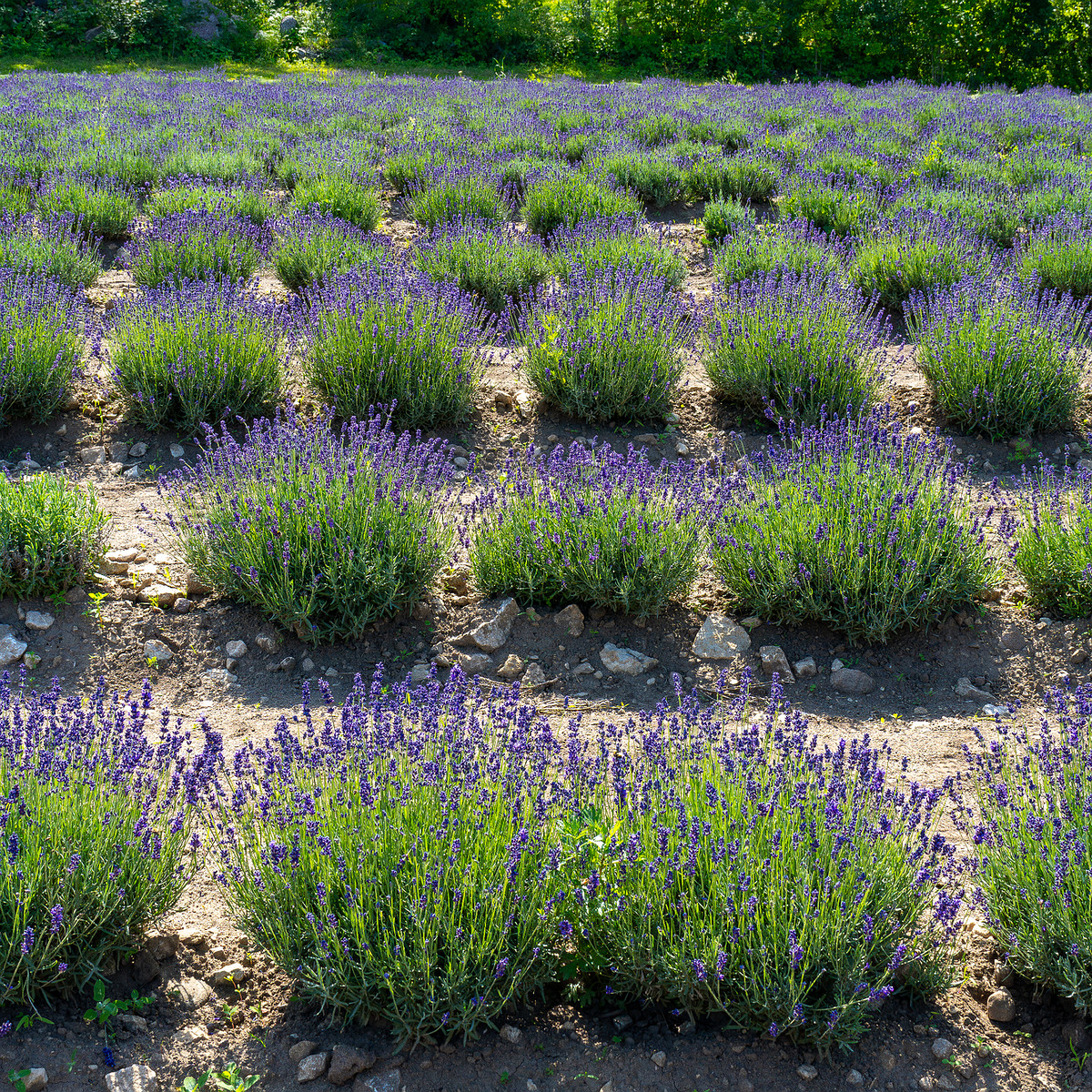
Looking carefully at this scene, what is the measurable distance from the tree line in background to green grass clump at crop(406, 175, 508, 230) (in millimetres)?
15818

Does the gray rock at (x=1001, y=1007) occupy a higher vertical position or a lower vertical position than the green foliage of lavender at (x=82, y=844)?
lower

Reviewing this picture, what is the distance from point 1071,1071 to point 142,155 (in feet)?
30.9

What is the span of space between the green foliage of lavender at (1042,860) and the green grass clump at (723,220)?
5425mm

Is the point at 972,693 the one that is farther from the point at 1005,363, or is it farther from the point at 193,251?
the point at 193,251

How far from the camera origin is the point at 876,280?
6.59 m

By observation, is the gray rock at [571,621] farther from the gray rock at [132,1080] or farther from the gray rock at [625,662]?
the gray rock at [132,1080]

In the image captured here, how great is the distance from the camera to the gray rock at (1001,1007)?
2.31 meters

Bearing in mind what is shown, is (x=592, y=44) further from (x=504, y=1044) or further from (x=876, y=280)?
(x=504, y=1044)

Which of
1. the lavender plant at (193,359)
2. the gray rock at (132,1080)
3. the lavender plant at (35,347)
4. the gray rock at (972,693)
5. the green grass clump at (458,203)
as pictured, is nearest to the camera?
the gray rock at (132,1080)

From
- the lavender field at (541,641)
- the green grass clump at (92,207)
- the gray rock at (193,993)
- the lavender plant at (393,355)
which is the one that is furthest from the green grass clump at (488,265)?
the gray rock at (193,993)

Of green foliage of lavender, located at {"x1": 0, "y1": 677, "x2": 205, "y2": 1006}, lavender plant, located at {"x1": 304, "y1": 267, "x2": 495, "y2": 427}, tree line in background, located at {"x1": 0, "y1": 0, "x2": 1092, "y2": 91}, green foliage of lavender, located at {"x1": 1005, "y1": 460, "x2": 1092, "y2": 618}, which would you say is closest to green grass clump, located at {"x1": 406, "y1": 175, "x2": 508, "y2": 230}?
lavender plant, located at {"x1": 304, "y1": 267, "x2": 495, "y2": 427}

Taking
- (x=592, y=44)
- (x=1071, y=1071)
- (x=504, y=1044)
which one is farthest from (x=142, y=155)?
(x=592, y=44)

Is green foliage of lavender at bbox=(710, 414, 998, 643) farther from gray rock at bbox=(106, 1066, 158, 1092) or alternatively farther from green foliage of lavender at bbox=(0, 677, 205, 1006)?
gray rock at bbox=(106, 1066, 158, 1092)

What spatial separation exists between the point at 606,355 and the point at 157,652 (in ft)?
9.07
